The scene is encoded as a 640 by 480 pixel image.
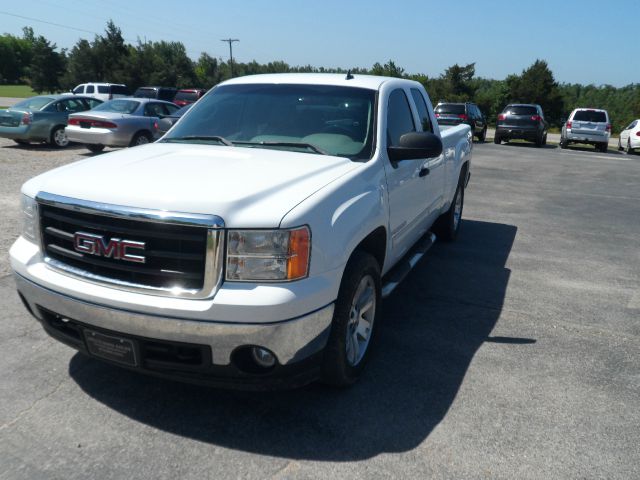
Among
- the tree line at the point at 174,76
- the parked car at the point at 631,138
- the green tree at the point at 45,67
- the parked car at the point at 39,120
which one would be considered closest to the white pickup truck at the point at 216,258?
the parked car at the point at 39,120

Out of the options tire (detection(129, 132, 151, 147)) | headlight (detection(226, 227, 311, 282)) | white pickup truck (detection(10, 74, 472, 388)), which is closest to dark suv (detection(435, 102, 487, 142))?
tire (detection(129, 132, 151, 147))

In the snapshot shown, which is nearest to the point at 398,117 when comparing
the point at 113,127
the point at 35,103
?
the point at 113,127

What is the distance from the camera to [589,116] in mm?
23453

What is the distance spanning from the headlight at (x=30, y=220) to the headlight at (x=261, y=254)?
125 cm

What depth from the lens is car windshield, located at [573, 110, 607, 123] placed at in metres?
23.3

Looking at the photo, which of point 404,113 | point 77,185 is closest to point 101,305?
point 77,185

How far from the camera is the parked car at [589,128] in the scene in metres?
22.9

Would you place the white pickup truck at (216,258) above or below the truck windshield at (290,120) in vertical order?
below

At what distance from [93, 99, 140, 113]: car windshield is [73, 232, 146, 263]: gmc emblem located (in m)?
12.6

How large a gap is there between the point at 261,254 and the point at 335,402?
1.14 m

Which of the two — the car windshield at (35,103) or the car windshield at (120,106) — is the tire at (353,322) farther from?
the car windshield at (35,103)

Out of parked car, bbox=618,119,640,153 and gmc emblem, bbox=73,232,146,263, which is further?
parked car, bbox=618,119,640,153

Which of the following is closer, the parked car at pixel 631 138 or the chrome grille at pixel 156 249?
the chrome grille at pixel 156 249

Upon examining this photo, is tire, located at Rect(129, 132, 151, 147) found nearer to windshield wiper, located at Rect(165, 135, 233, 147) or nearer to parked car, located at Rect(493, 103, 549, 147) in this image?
windshield wiper, located at Rect(165, 135, 233, 147)
